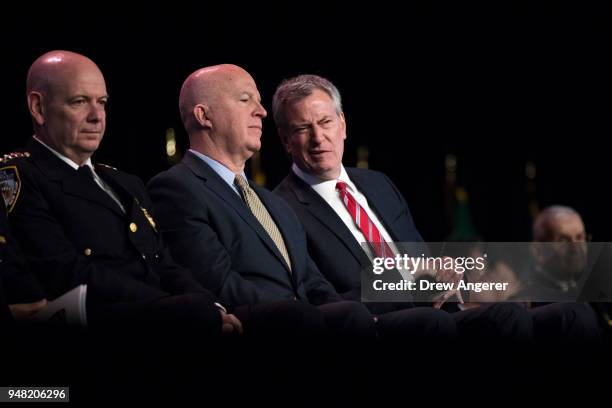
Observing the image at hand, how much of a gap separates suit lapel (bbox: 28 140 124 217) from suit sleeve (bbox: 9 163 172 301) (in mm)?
84

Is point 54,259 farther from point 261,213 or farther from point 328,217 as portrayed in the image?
point 328,217

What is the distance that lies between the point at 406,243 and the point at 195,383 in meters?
1.51

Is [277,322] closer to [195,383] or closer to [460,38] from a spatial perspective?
[195,383]

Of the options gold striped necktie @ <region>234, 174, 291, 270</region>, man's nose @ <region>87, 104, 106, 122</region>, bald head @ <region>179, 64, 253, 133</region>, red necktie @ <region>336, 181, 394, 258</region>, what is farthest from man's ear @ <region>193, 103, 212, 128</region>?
red necktie @ <region>336, 181, 394, 258</region>

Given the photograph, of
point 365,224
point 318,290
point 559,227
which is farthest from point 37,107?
point 559,227

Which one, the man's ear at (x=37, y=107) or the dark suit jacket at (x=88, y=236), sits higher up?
the man's ear at (x=37, y=107)

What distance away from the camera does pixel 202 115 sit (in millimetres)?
3711

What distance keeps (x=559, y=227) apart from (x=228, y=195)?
6.43ft

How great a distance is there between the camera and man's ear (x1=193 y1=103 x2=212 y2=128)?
146 inches

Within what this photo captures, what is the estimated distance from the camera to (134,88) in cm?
514

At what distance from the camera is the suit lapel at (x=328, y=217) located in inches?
154

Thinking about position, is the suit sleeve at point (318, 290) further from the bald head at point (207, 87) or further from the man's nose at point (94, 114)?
the man's nose at point (94, 114)

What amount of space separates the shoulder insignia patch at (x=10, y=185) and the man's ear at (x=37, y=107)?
0.22 m

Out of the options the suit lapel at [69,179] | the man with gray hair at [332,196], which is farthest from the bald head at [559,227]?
the suit lapel at [69,179]
